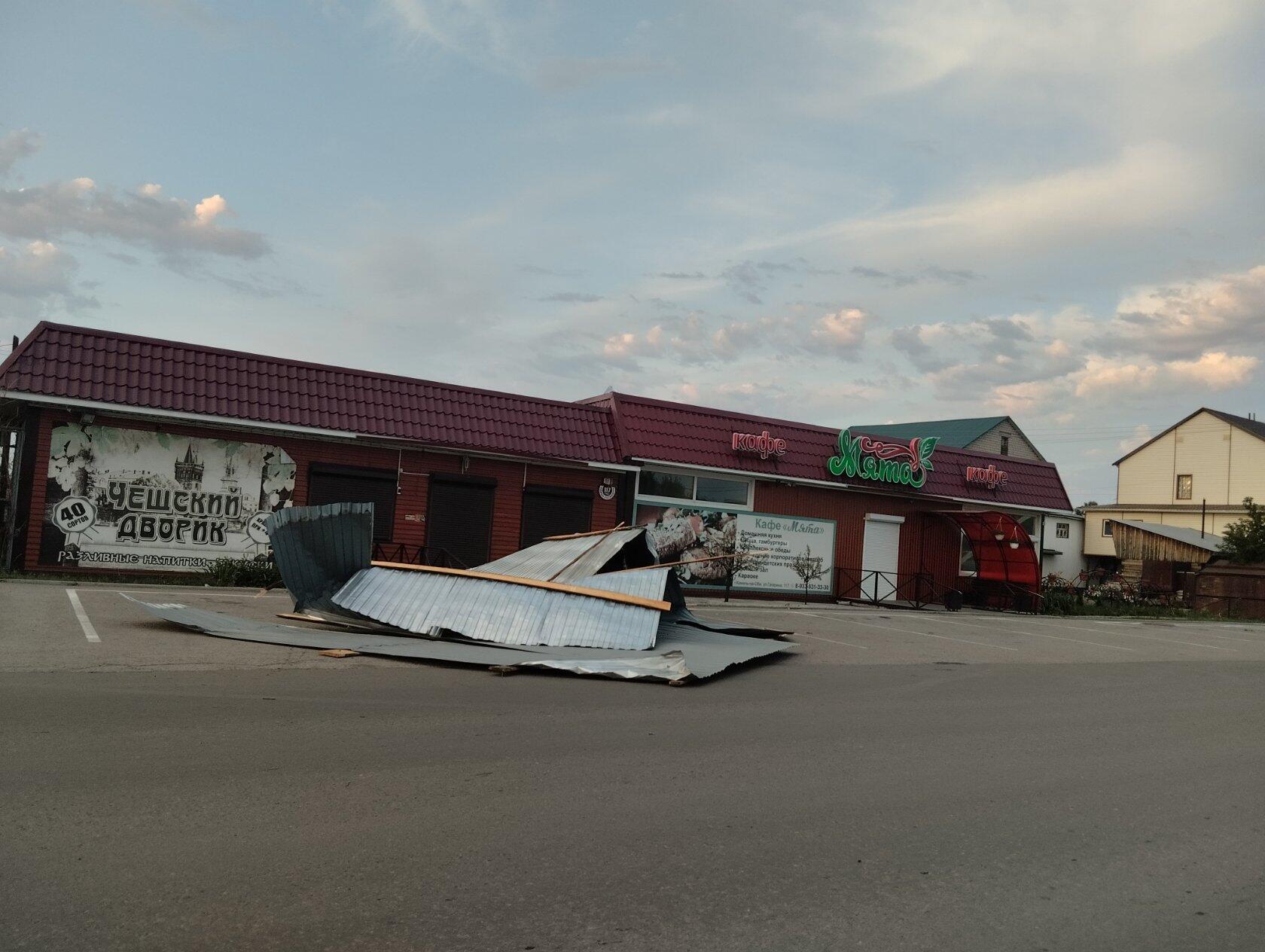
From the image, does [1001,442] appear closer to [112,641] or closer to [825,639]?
[825,639]

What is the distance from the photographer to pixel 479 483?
75.9 feet

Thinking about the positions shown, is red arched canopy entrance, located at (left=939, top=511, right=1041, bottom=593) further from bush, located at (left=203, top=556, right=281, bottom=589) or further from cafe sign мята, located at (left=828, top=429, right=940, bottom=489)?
bush, located at (left=203, top=556, right=281, bottom=589)

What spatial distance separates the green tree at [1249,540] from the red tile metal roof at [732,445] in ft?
41.2

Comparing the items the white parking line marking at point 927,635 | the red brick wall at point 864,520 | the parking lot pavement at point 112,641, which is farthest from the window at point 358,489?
the red brick wall at point 864,520

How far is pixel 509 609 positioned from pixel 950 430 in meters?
45.3

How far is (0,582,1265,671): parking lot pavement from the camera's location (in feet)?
35.2

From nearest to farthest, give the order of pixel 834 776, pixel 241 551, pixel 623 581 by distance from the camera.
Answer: pixel 834 776
pixel 623 581
pixel 241 551

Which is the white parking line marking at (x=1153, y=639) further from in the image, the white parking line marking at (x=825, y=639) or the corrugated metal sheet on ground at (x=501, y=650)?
the corrugated metal sheet on ground at (x=501, y=650)

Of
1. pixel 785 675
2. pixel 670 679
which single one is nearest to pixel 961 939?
pixel 670 679

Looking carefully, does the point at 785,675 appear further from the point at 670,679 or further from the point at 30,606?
the point at 30,606

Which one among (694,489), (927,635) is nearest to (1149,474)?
(694,489)

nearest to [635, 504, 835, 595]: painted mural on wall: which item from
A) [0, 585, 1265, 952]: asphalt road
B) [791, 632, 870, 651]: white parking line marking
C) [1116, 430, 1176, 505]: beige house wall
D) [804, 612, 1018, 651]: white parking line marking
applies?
[804, 612, 1018, 651]: white parking line marking

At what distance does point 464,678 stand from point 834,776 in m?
4.69

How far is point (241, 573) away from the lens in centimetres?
2053
